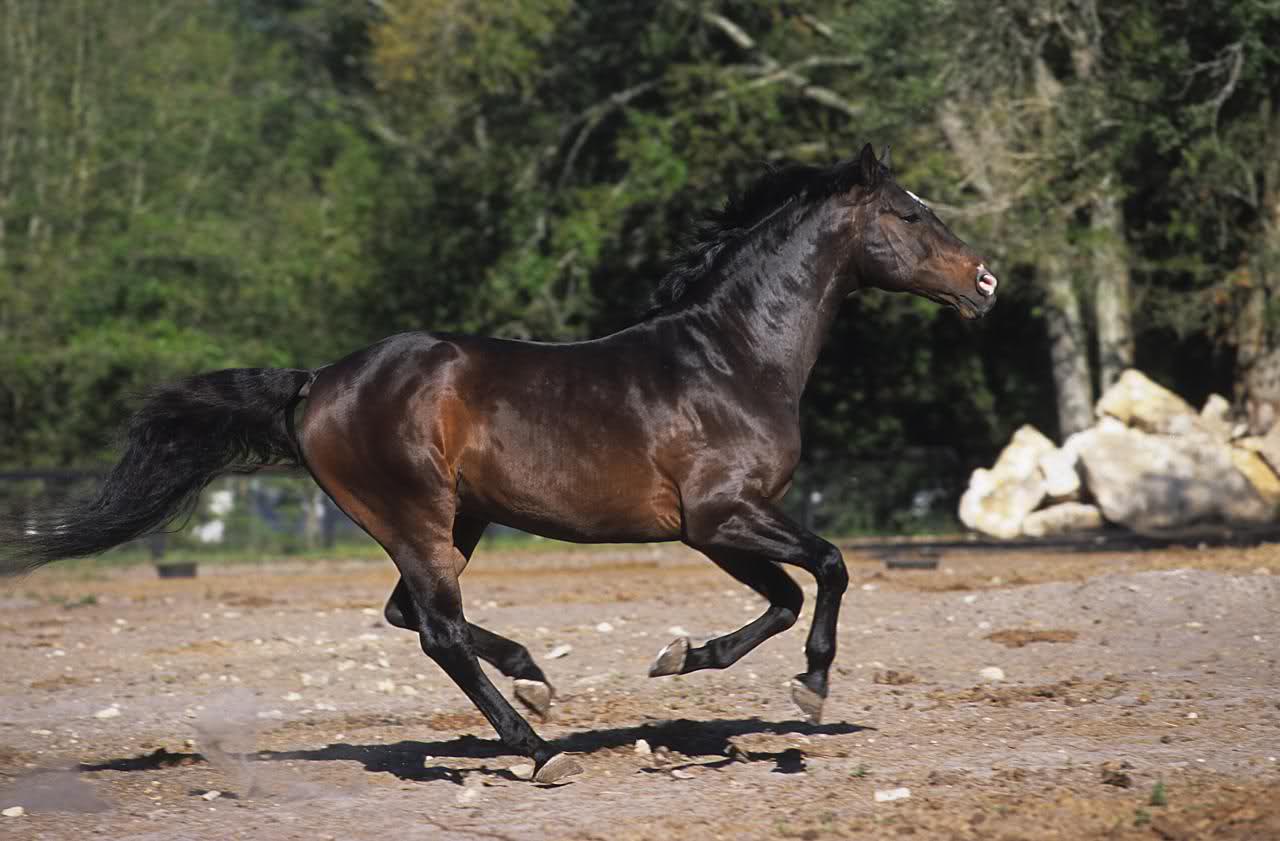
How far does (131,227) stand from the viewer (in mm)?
36469

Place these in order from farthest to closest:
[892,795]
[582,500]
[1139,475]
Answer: [1139,475]
[582,500]
[892,795]

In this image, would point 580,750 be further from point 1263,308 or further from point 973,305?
point 1263,308

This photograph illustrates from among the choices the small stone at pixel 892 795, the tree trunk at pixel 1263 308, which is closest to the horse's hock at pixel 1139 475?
the tree trunk at pixel 1263 308

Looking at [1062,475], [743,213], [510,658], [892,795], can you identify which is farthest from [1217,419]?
[892,795]

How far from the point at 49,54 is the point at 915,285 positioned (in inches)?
1246

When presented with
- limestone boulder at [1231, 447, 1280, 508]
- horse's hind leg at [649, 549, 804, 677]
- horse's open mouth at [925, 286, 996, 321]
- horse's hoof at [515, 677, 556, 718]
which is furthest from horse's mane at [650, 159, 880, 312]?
limestone boulder at [1231, 447, 1280, 508]

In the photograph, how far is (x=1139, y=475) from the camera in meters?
Answer: 21.0

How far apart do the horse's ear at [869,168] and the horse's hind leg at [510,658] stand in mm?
2762

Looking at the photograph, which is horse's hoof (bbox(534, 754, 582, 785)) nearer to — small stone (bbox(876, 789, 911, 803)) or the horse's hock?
small stone (bbox(876, 789, 911, 803))

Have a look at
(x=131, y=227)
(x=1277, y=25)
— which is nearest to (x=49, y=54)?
(x=131, y=227)

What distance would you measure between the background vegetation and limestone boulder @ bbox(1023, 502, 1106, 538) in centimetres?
314

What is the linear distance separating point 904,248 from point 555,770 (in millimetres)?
2949

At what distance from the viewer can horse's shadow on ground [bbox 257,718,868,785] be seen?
762 cm

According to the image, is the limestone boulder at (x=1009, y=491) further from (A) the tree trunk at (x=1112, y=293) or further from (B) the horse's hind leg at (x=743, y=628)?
(B) the horse's hind leg at (x=743, y=628)
